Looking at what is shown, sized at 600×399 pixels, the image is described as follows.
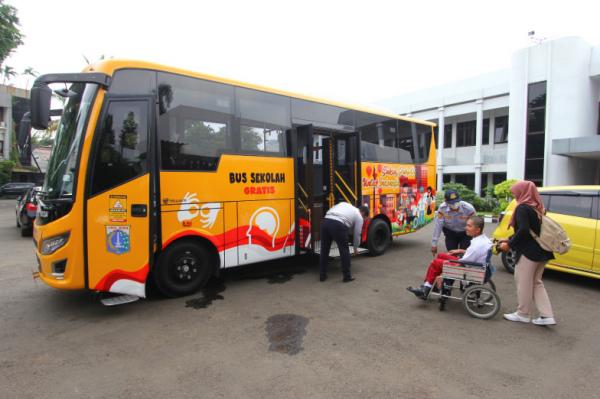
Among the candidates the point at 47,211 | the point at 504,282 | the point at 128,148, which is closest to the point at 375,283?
the point at 504,282

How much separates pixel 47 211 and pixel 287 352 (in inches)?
137

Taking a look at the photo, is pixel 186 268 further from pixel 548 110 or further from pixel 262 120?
pixel 548 110

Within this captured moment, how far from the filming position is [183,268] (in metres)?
5.43

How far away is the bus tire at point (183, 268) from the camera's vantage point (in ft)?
17.2

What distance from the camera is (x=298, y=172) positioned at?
6.84m

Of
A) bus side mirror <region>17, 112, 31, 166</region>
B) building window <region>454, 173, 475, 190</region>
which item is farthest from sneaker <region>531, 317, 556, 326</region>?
building window <region>454, 173, 475, 190</region>

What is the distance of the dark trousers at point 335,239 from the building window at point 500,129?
81.0 feet

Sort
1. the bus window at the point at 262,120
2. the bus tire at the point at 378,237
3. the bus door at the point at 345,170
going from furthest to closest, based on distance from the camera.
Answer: the bus tire at the point at 378,237, the bus door at the point at 345,170, the bus window at the point at 262,120

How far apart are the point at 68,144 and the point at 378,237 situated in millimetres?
6640

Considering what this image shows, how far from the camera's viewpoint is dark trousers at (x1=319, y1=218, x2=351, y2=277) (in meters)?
6.25

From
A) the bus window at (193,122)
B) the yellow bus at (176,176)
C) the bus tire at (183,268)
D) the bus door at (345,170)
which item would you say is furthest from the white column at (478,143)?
the bus tire at (183,268)

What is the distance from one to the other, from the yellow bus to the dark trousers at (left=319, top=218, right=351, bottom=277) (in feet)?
1.84

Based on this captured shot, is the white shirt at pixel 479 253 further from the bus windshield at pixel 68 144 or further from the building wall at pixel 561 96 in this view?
the building wall at pixel 561 96

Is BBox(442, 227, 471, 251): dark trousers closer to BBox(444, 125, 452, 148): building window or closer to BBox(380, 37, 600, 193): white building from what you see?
BBox(380, 37, 600, 193): white building
